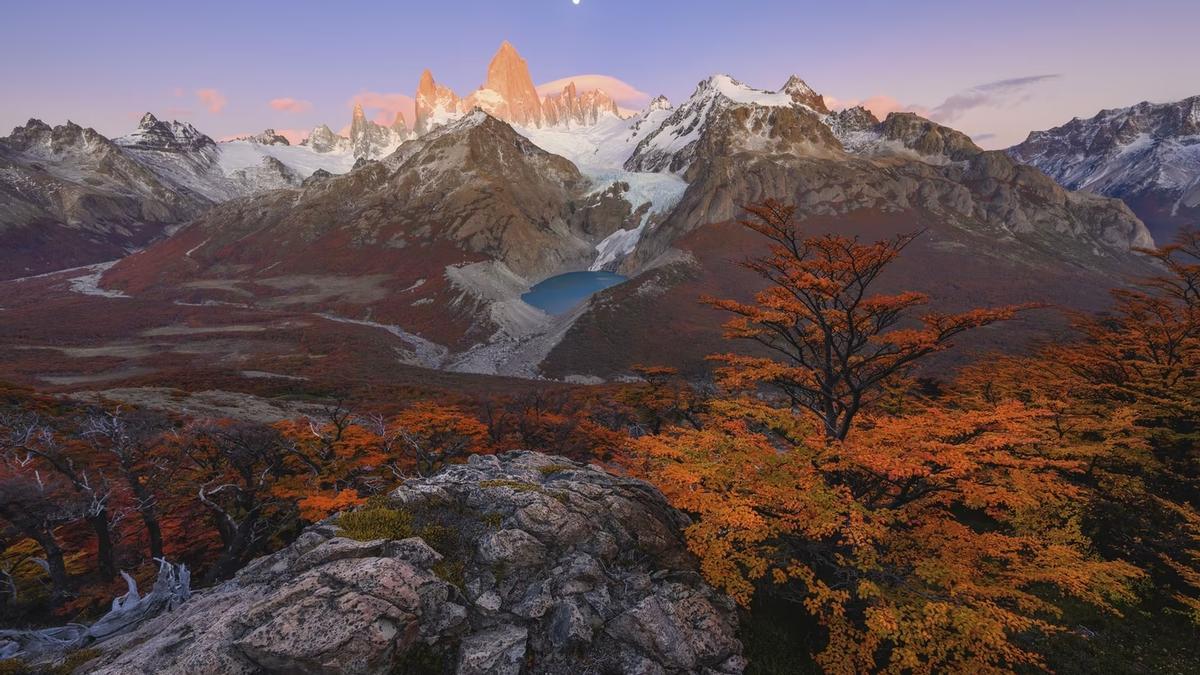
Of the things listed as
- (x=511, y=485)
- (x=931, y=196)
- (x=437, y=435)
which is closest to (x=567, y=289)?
(x=437, y=435)

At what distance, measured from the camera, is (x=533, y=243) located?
494ft

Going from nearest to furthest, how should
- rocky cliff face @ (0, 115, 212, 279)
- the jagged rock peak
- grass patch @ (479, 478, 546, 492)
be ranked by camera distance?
grass patch @ (479, 478, 546, 492) < rocky cliff face @ (0, 115, 212, 279) < the jagged rock peak

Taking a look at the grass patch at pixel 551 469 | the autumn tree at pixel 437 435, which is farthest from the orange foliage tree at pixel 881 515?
the autumn tree at pixel 437 435

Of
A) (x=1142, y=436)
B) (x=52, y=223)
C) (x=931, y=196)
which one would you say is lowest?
(x=1142, y=436)

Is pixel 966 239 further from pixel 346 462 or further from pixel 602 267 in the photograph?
pixel 346 462

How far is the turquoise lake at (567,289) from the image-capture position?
121 metres

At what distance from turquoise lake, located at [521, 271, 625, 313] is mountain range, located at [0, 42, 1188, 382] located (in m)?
4.90

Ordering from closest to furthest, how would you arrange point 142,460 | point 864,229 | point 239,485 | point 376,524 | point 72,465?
point 376,524 → point 72,465 → point 239,485 → point 142,460 → point 864,229

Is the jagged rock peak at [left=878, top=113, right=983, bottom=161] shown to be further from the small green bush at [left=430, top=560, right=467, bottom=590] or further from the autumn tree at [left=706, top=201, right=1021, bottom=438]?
the small green bush at [left=430, top=560, right=467, bottom=590]

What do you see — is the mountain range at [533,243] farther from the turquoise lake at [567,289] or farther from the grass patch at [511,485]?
the grass patch at [511,485]

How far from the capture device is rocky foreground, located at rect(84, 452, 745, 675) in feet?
27.8

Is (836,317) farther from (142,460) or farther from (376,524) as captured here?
(142,460)

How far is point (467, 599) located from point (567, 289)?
12647cm

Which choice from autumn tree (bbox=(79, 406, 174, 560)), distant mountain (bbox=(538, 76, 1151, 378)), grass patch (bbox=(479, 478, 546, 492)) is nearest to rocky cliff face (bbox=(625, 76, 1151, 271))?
distant mountain (bbox=(538, 76, 1151, 378))
